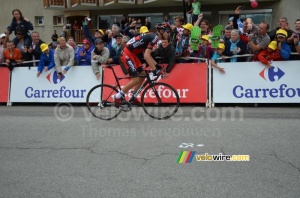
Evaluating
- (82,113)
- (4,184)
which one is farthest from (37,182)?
(82,113)

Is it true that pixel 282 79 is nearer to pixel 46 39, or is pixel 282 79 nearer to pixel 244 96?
pixel 244 96

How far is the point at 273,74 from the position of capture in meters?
7.62

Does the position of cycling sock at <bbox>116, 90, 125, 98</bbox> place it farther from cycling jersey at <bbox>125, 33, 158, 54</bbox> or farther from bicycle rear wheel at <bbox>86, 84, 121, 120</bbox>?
cycling jersey at <bbox>125, 33, 158, 54</bbox>

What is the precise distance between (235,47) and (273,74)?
1.22m

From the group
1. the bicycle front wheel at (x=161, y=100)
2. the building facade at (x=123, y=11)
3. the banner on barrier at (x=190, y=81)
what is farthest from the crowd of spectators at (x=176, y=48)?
the building facade at (x=123, y=11)

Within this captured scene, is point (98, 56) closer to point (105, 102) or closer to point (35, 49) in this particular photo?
point (105, 102)

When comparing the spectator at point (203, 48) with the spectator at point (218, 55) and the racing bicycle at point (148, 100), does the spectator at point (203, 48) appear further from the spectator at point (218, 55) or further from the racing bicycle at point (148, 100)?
the racing bicycle at point (148, 100)

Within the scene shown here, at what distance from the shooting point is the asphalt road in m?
3.44

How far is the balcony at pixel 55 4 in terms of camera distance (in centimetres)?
2567

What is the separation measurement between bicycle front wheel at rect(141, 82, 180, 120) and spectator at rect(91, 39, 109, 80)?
2169mm

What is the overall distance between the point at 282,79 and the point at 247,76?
33.8 inches

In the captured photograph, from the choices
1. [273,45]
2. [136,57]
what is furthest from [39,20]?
[273,45]

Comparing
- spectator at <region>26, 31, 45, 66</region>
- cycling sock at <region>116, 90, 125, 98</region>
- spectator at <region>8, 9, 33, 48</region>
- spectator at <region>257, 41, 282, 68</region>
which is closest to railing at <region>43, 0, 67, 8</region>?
spectator at <region>8, 9, 33, 48</region>

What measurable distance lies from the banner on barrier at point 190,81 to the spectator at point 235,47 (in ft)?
2.51
